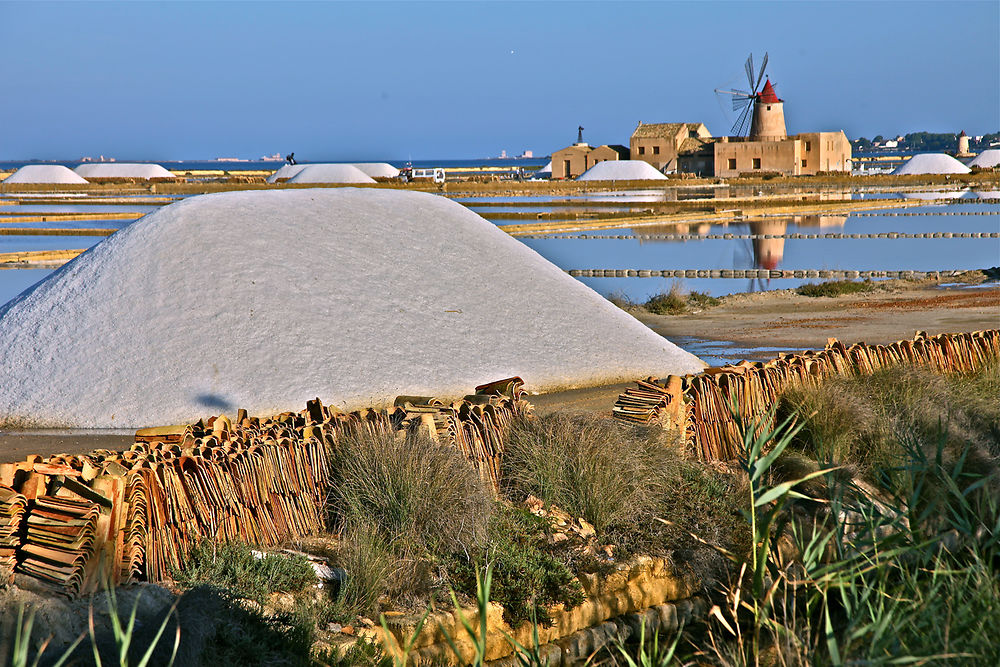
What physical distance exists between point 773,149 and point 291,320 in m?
34.6

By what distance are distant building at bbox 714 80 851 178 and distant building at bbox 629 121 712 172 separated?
6.53 feet

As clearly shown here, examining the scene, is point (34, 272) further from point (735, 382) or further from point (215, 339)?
point (735, 382)

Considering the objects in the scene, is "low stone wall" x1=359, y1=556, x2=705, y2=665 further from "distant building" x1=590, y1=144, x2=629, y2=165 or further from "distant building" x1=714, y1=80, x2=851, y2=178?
"distant building" x1=590, y1=144, x2=629, y2=165

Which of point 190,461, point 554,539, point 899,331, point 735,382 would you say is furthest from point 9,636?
point 899,331

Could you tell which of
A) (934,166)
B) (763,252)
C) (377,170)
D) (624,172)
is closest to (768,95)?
(624,172)

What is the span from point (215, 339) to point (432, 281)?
1.52 m

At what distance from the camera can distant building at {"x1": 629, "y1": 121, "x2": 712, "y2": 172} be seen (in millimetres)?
41781

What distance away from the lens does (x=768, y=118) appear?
40.4 m

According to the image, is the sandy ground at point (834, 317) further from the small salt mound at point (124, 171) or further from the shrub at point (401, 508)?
the small salt mound at point (124, 171)

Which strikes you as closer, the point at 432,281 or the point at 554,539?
the point at 554,539

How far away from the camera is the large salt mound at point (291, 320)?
5633mm

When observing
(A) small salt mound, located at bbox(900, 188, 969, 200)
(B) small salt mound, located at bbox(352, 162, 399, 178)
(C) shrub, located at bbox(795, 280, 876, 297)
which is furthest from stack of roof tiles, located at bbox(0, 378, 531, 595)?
(B) small salt mound, located at bbox(352, 162, 399, 178)

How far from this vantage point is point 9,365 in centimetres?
601

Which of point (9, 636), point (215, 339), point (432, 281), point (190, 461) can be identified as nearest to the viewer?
point (9, 636)
